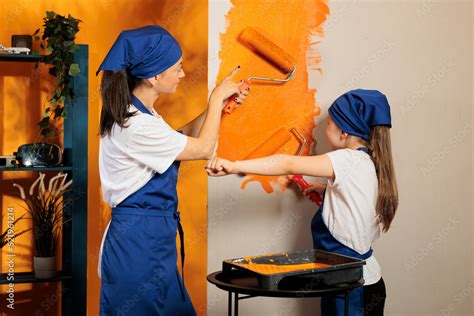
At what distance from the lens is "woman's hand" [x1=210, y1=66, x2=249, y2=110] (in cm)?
249

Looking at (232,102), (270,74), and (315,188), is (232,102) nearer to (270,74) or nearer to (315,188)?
(270,74)

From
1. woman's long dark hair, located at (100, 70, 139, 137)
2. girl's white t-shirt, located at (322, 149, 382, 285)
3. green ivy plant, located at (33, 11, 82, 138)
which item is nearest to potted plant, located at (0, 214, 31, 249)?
green ivy plant, located at (33, 11, 82, 138)

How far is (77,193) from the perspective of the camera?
2.72 metres

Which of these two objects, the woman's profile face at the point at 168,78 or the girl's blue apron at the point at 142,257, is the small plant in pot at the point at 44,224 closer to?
the girl's blue apron at the point at 142,257

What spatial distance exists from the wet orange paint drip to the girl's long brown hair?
489 millimetres

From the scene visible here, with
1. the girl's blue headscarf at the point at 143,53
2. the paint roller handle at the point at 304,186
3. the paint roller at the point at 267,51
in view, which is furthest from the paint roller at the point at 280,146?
the girl's blue headscarf at the point at 143,53

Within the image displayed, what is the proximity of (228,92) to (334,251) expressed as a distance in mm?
724

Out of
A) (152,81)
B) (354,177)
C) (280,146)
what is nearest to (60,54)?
(152,81)

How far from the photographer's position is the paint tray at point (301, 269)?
6.45 feet

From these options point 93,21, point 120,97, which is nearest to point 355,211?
point 120,97

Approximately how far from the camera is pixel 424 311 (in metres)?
3.18

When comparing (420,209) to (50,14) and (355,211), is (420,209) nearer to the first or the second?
(355,211)

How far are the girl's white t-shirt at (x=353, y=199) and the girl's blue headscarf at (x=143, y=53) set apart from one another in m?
0.69

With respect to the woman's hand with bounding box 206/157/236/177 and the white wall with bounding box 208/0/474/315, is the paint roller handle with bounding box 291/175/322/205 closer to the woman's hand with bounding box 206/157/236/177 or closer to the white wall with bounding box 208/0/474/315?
the white wall with bounding box 208/0/474/315
